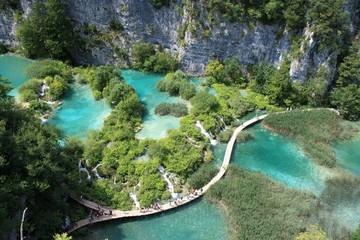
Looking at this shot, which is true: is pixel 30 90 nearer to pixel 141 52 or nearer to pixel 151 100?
pixel 151 100

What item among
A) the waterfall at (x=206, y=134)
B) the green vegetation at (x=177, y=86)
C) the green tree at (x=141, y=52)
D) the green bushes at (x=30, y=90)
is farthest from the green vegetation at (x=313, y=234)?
the green bushes at (x=30, y=90)

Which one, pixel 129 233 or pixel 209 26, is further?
pixel 209 26

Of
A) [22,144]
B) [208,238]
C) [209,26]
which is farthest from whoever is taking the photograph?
[209,26]

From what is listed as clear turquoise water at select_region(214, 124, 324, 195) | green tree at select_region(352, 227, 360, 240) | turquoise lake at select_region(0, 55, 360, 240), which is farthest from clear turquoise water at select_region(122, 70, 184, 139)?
green tree at select_region(352, 227, 360, 240)

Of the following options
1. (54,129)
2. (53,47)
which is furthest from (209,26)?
(54,129)

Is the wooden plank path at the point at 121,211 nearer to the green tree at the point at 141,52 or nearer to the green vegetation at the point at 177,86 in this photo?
the green vegetation at the point at 177,86

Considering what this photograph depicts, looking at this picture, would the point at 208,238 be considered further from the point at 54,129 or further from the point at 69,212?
the point at 54,129

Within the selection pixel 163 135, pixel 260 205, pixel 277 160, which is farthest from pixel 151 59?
pixel 260 205

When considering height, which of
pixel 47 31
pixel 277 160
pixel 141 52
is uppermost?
pixel 47 31
